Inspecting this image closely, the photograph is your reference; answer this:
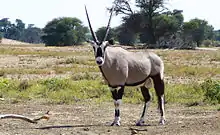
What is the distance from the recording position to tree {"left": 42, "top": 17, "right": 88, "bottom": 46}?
90812 millimetres

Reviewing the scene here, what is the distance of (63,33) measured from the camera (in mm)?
95250

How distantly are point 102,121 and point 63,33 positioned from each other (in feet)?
274

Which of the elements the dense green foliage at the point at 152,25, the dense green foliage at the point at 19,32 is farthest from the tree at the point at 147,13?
the dense green foliage at the point at 19,32

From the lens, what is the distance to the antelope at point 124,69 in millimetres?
11625

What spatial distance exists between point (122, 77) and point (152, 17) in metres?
63.2

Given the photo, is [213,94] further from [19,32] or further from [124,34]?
[19,32]

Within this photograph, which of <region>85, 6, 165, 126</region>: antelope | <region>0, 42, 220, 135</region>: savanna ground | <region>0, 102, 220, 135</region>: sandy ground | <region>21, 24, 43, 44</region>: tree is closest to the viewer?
<region>0, 102, 220, 135</region>: sandy ground

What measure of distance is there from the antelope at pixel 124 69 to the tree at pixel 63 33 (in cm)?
7424

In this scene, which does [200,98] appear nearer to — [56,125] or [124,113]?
[124,113]

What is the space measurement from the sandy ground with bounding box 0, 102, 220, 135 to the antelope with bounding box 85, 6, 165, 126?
563mm

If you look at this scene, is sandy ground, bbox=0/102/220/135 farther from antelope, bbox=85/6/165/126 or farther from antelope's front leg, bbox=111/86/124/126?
antelope, bbox=85/6/165/126

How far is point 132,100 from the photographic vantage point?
52.9 ft

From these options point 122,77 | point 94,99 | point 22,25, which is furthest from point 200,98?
point 22,25

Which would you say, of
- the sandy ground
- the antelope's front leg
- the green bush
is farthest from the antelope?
the green bush
